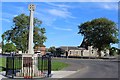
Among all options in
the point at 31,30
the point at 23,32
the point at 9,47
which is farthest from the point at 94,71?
the point at 9,47

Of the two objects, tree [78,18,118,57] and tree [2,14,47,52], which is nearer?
tree [2,14,47,52]

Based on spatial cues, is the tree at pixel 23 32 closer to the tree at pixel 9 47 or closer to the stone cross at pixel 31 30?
the tree at pixel 9 47

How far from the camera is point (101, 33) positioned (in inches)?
3521

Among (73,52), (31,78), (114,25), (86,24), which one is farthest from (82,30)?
(31,78)

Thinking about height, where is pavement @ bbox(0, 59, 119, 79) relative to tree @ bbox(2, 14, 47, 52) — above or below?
below

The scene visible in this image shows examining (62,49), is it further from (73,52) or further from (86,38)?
(86,38)

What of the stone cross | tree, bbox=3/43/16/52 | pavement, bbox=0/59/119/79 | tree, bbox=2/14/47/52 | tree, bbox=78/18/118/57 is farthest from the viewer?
tree, bbox=3/43/16/52

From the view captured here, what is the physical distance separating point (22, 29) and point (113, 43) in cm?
2932

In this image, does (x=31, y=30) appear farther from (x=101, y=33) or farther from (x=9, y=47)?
(x=9, y=47)

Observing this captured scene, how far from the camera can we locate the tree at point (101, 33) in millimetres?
88625

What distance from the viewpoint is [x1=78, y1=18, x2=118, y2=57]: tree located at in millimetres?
88625

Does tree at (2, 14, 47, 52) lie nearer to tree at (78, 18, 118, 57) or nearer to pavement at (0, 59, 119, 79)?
tree at (78, 18, 118, 57)

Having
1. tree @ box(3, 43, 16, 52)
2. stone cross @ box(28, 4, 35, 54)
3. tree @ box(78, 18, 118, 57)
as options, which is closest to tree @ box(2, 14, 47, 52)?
tree @ box(78, 18, 118, 57)

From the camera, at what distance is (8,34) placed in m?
79.0
